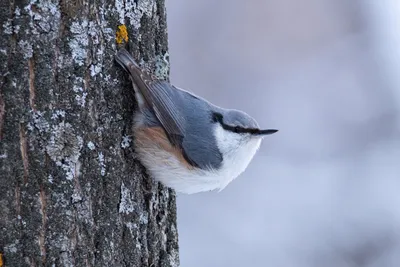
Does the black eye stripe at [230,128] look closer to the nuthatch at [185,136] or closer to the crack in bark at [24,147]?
the nuthatch at [185,136]

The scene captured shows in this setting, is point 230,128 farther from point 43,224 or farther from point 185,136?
point 43,224

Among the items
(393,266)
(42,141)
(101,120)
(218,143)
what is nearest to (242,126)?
(218,143)

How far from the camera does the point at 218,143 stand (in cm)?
257

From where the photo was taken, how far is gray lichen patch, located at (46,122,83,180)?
6.33 ft

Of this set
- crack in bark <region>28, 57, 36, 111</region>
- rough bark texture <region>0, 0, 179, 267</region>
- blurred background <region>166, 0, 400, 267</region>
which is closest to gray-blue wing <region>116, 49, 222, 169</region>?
rough bark texture <region>0, 0, 179, 267</region>

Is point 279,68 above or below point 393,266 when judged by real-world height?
above

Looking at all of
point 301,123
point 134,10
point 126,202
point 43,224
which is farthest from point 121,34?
point 301,123

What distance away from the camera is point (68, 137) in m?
1.96

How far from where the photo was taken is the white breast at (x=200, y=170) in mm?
2299

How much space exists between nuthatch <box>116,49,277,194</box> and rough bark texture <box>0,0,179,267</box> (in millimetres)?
57

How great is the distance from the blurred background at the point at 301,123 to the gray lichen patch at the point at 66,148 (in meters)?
3.37

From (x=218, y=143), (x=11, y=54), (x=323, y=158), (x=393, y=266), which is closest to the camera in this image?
(x=11, y=54)

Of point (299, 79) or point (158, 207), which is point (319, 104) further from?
point (158, 207)

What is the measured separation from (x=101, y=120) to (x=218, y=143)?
629 millimetres
